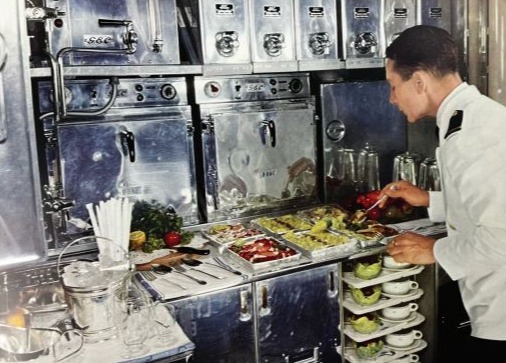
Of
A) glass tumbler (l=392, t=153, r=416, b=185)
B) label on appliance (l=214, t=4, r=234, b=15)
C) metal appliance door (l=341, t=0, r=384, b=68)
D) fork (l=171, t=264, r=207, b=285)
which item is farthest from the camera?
glass tumbler (l=392, t=153, r=416, b=185)

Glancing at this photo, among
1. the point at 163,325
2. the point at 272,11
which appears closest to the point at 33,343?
the point at 163,325

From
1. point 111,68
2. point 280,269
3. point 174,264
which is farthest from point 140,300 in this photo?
point 111,68

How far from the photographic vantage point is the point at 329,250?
281 cm

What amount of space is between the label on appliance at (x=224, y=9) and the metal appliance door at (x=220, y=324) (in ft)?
5.05

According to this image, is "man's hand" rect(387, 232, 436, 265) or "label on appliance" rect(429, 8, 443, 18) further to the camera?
"label on appliance" rect(429, 8, 443, 18)

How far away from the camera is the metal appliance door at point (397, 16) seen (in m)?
3.57

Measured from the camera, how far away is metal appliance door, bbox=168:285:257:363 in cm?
246

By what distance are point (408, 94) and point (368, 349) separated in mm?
1414

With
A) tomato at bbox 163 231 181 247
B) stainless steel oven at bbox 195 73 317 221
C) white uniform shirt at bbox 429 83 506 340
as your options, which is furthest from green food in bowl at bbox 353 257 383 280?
tomato at bbox 163 231 181 247

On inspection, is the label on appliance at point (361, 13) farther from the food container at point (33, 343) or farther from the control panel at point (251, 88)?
the food container at point (33, 343)

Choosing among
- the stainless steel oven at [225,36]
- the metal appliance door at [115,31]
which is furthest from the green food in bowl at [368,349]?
the metal appliance door at [115,31]

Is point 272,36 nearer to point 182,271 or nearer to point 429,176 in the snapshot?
point 429,176

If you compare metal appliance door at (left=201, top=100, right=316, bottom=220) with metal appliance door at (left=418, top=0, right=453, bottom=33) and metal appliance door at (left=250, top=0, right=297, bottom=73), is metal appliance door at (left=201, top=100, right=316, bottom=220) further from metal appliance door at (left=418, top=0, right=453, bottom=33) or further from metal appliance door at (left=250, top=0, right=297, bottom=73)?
metal appliance door at (left=418, top=0, right=453, bottom=33)

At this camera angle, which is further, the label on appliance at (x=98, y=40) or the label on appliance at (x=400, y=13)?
the label on appliance at (x=400, y=13)
